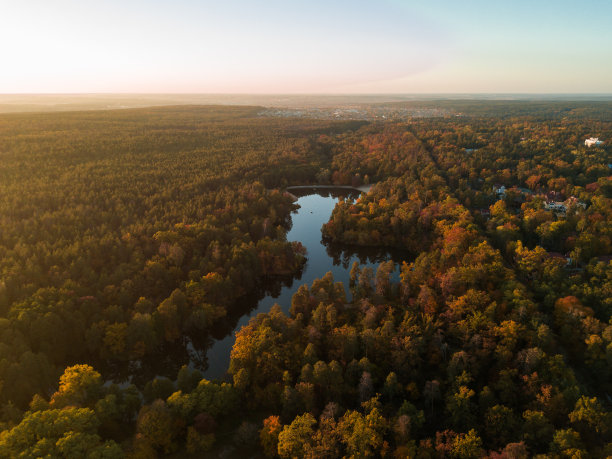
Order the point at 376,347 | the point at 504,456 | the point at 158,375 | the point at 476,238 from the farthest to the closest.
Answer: the point at 476,238 < the point at 158,375 < the point at 376,347 < the point at 504,456

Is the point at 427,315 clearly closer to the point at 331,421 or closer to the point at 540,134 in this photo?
the point at 331,421

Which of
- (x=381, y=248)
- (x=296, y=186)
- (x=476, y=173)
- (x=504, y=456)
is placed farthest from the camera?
(x=296, y=186)

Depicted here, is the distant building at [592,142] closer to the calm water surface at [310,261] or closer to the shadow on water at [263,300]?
the calm water surface at [310,261]

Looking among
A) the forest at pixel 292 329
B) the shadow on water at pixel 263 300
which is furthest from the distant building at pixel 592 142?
the shadow on water at pixel 263 300

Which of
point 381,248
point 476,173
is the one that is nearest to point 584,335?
point 381,248

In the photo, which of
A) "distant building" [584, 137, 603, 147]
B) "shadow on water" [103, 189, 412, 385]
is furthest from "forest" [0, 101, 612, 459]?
"distant building" [584, 137, 603, 147]

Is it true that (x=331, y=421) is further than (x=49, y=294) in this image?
No

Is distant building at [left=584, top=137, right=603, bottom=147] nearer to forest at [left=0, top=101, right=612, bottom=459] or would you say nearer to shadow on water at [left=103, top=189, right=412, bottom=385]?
forest at [left=0, top=101, right=612, bottom=459]
